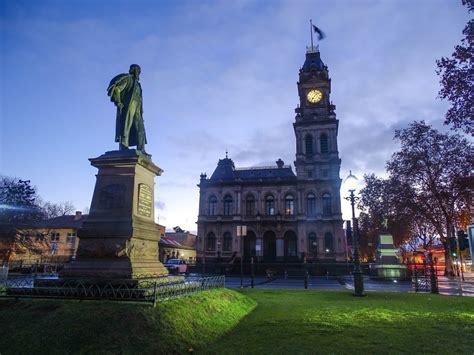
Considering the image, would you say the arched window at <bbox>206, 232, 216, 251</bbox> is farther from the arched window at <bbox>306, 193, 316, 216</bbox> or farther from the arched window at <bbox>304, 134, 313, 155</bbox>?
the arched window at <bbox>304, 134, 313, 155</bbox>

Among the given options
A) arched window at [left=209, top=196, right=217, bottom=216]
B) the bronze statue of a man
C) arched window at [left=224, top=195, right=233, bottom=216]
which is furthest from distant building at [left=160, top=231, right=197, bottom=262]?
the bronze statue of a man

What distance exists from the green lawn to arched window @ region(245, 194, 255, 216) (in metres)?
43.3

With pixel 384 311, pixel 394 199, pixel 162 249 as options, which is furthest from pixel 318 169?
pixel 384 311

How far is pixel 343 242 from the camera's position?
45.7 m

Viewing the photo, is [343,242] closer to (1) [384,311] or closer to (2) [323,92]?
(2) [323,92]

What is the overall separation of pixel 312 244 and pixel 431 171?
799 inches

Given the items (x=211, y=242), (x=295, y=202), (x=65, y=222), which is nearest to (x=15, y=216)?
(x=65, y=222)

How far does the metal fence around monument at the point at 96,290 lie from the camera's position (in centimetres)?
698

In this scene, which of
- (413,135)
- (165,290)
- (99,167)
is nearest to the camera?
(165,290)

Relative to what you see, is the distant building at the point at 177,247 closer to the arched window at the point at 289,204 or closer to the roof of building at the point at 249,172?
the roof of building at the point at 249,172

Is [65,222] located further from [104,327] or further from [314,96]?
[104,327]

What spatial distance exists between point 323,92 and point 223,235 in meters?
29.0

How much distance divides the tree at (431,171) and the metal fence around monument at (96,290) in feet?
102

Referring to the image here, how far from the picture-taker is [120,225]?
28.0 feet
